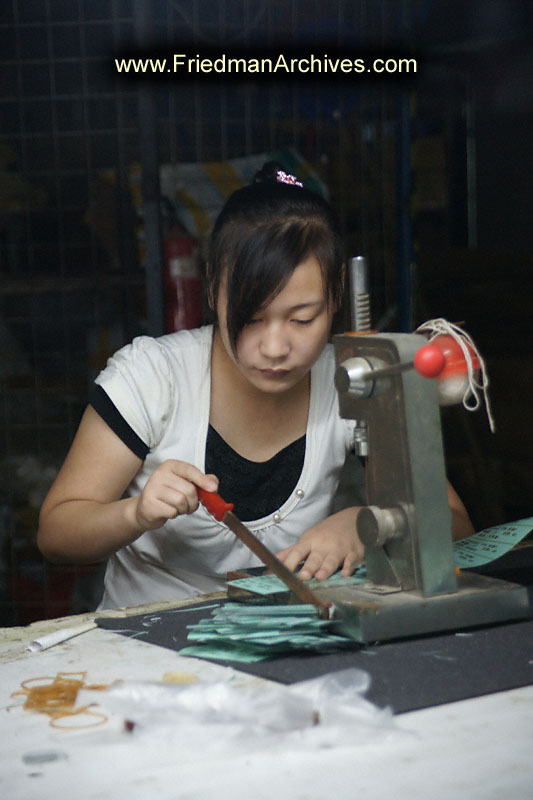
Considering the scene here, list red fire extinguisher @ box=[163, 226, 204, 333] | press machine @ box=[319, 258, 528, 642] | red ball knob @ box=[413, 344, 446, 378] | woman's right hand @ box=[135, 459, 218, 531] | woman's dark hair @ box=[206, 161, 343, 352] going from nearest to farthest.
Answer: red ball knob @ box=[413, 344, 446, 378], press machine @ box=[319, 258, 528, 642], woman's right hand @ box=[135, 459, 218, 531], woman's dark hair @ box=[206, 161, 343, 352], red fire extinguisher @ box=[163, 226, 204, 333]

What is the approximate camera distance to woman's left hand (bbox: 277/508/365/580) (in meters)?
1.34

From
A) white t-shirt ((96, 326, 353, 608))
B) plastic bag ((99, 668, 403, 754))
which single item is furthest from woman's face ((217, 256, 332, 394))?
plastic bag ((99, 668, 403, 754))

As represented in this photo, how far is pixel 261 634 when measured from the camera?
1088 mm

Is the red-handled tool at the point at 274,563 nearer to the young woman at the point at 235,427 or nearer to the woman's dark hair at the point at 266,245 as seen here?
the young woman at the point at 235,427

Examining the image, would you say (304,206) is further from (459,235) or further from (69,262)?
(459,235)

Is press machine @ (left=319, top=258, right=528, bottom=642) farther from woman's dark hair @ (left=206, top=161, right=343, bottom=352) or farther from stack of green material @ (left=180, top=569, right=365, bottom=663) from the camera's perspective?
woman's dark hair @ (left=206, top=161, right=343, bottom=352)

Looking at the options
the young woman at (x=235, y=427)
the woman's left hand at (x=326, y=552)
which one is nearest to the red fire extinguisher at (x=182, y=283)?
the young woman at (x=235, y=427)

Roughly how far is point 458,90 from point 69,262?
1.57m

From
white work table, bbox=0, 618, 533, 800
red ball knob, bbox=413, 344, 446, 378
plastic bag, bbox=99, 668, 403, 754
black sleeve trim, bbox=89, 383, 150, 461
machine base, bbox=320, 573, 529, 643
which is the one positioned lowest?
white work table, bbox=0, 618, 533, 800

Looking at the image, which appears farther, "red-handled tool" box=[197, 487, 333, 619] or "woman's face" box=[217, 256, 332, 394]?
"woman's face" box=[217, 256, 332, 394]

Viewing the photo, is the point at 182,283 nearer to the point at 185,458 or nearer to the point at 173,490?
the point at 185,458

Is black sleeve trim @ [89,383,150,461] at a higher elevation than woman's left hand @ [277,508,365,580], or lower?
higher

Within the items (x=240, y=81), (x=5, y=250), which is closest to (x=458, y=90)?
(x=240, y=81)

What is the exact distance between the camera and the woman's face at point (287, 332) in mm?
1410
